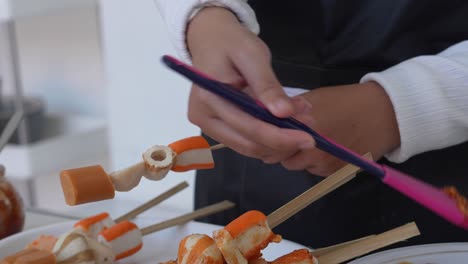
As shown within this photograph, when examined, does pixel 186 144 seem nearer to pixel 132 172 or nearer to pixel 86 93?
pixel 132 172

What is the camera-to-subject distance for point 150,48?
63.3 inches

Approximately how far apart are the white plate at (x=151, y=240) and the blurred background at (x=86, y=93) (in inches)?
8.4

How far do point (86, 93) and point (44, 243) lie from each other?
2068 mm

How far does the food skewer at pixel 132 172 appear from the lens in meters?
0.60

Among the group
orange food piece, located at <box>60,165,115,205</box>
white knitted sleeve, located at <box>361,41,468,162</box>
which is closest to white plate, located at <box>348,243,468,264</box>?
white knitted sleeve, located at <box>361,41,468,162</box>

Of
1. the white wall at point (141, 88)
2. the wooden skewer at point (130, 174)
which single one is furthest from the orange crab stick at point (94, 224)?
the white wall at point (141, 88)

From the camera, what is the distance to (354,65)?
799mm

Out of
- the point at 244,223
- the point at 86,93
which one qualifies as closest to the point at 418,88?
the point at 244,223

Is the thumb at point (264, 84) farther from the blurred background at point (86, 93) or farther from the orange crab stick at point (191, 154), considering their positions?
the blurred background at point (86, 93)

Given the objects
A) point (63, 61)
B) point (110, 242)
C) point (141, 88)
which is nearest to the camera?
point (110, 242)

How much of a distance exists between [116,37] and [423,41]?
39.5 inches

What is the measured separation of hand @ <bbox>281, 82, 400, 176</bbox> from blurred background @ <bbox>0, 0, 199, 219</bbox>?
436 mm

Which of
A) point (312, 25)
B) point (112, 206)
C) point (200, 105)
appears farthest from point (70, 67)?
point (200, 105)

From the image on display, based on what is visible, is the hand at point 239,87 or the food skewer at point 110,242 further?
the food skewer at point 110,242
